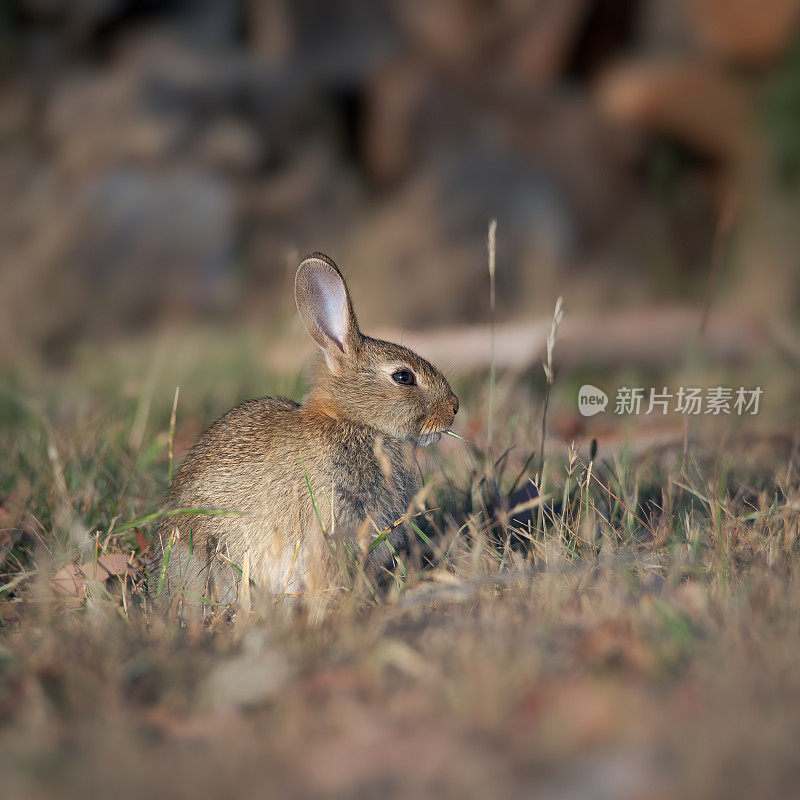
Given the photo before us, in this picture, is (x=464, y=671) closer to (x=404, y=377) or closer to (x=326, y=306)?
(x=404, y=377)

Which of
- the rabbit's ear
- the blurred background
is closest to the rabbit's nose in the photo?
the rabbit's ear

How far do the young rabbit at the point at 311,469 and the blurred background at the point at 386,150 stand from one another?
629 centimetres

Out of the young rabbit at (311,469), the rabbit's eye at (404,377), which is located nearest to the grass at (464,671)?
the young rabbit at (311,469)

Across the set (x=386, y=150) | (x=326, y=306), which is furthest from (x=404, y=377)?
(x=386, y=150)

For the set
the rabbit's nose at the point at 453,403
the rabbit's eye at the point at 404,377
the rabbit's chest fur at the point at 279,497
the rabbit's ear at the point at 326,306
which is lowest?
the rabbit's chest fur at the point at 279,497

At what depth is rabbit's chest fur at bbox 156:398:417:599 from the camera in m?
2.85

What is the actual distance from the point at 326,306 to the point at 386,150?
421 inches

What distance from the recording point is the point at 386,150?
44.0 feet

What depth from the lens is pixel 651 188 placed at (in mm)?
13141

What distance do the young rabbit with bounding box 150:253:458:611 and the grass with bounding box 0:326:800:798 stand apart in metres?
0.17

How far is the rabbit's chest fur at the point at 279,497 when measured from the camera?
285cm

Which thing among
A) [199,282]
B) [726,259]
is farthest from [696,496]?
[199,282]

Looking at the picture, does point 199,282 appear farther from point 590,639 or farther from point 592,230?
point 590,639

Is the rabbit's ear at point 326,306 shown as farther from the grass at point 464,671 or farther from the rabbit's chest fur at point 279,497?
the grass at point 464,671
